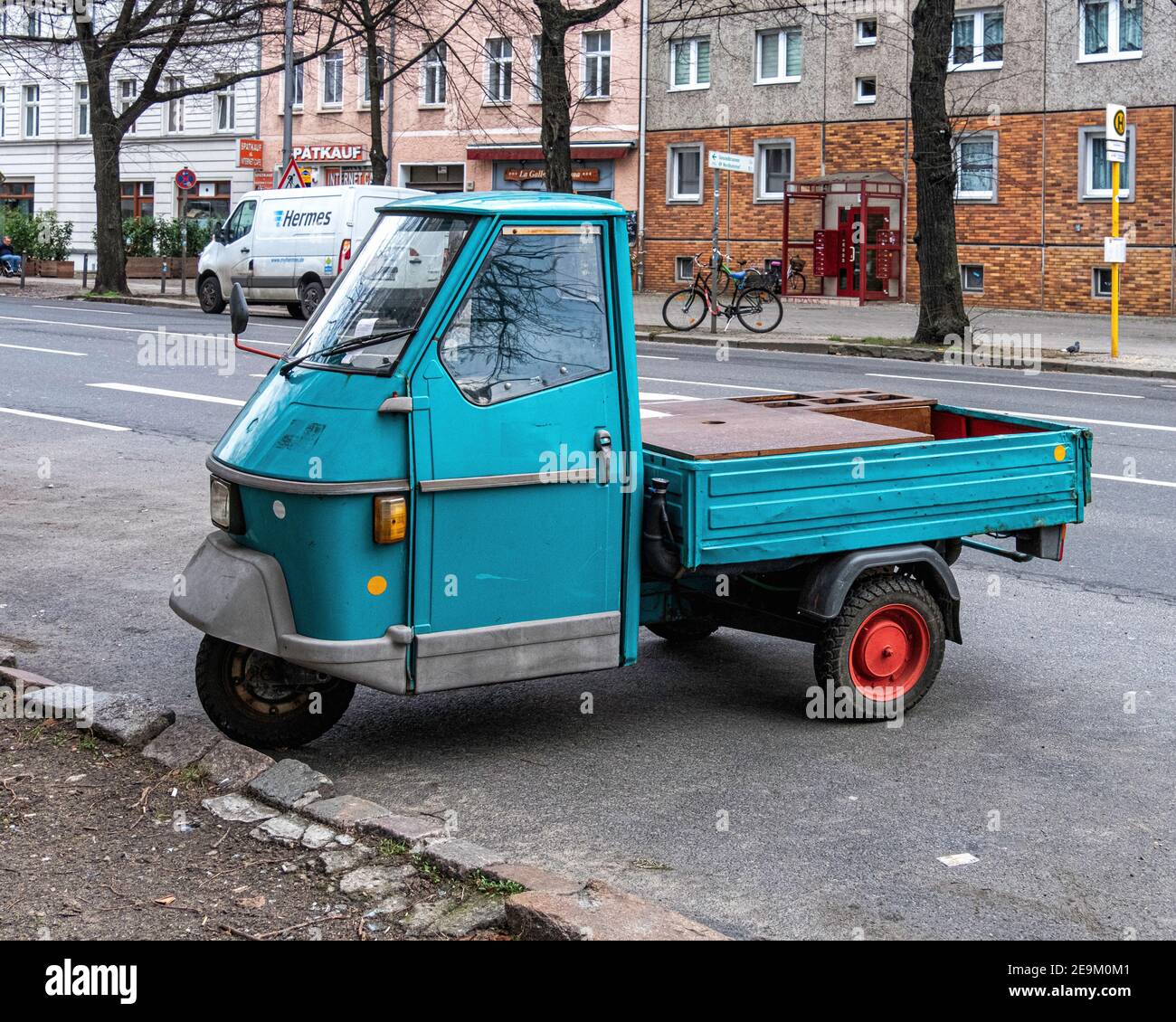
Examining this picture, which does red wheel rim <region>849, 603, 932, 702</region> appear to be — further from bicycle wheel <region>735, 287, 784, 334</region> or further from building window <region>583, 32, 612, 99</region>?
building window <region>583, 32, 612, 99</region>

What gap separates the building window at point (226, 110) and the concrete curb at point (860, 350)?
100ft

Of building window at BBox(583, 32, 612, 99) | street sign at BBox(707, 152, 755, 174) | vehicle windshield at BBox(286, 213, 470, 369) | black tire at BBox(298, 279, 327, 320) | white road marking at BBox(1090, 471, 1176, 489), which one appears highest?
building window at BBox(583, 32, 612, 99)

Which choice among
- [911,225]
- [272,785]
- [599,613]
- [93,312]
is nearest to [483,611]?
[599,613]

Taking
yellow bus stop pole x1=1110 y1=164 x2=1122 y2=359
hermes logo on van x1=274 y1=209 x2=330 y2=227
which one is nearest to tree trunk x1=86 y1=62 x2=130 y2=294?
hermes logo on van x1=274 y1=209 x2=330 y2=227

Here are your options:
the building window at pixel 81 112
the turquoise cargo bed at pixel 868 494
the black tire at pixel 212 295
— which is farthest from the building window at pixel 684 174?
the turquoise cargo bed at pixel 868 494

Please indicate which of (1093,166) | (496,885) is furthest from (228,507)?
(1093,166)

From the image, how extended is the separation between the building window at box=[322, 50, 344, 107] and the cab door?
156 ft

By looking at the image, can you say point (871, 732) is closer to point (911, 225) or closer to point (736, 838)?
point (736, 838)

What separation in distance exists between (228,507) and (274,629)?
51cm

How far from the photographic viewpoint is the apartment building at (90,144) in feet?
177

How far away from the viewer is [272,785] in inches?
203

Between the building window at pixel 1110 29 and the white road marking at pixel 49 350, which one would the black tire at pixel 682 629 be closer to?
the white road marking at pixel 49 350

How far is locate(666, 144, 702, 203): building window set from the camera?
42.1m

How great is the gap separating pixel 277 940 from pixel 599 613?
1.93m
